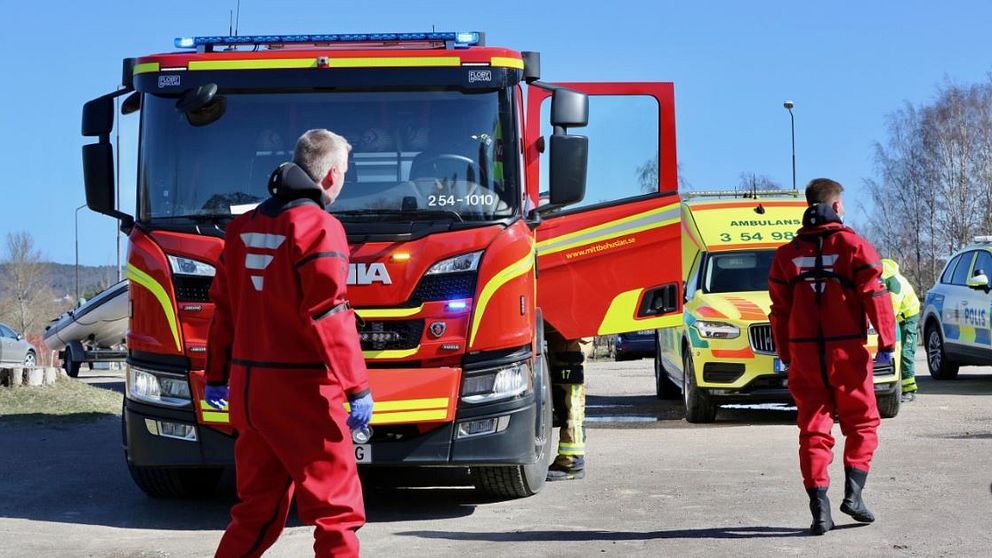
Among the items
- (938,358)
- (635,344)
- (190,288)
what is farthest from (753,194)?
(635,344)

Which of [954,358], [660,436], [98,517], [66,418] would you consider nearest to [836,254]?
[98,517]

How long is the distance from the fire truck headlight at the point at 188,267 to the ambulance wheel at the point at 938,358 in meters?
14.4

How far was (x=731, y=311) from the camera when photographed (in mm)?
14562

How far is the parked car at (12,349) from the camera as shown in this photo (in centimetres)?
3497

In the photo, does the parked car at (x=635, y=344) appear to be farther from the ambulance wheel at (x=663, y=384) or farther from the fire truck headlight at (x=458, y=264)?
the fire truck headlight at (x=458, y=264)

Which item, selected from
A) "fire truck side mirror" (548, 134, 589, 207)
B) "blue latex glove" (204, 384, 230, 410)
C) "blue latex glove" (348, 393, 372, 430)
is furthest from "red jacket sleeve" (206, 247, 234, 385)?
"fire truck side mirror" (548, 134, 589, 207)

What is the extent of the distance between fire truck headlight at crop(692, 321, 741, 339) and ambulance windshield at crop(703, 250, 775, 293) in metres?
1.00

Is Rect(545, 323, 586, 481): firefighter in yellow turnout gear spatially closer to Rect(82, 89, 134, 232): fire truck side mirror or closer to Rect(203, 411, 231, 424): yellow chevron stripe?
Rect(203, 411, 231, 424): yellow chevron stripe

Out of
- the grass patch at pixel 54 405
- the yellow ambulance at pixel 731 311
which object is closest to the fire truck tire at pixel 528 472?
the yellow ambulance at pixel 731 311

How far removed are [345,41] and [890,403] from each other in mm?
7591

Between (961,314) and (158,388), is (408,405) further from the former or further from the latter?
(961,314)

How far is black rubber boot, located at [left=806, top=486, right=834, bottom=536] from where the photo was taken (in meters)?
7.86

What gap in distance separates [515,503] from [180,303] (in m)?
2.53

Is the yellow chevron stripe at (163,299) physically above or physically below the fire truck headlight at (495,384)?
above
